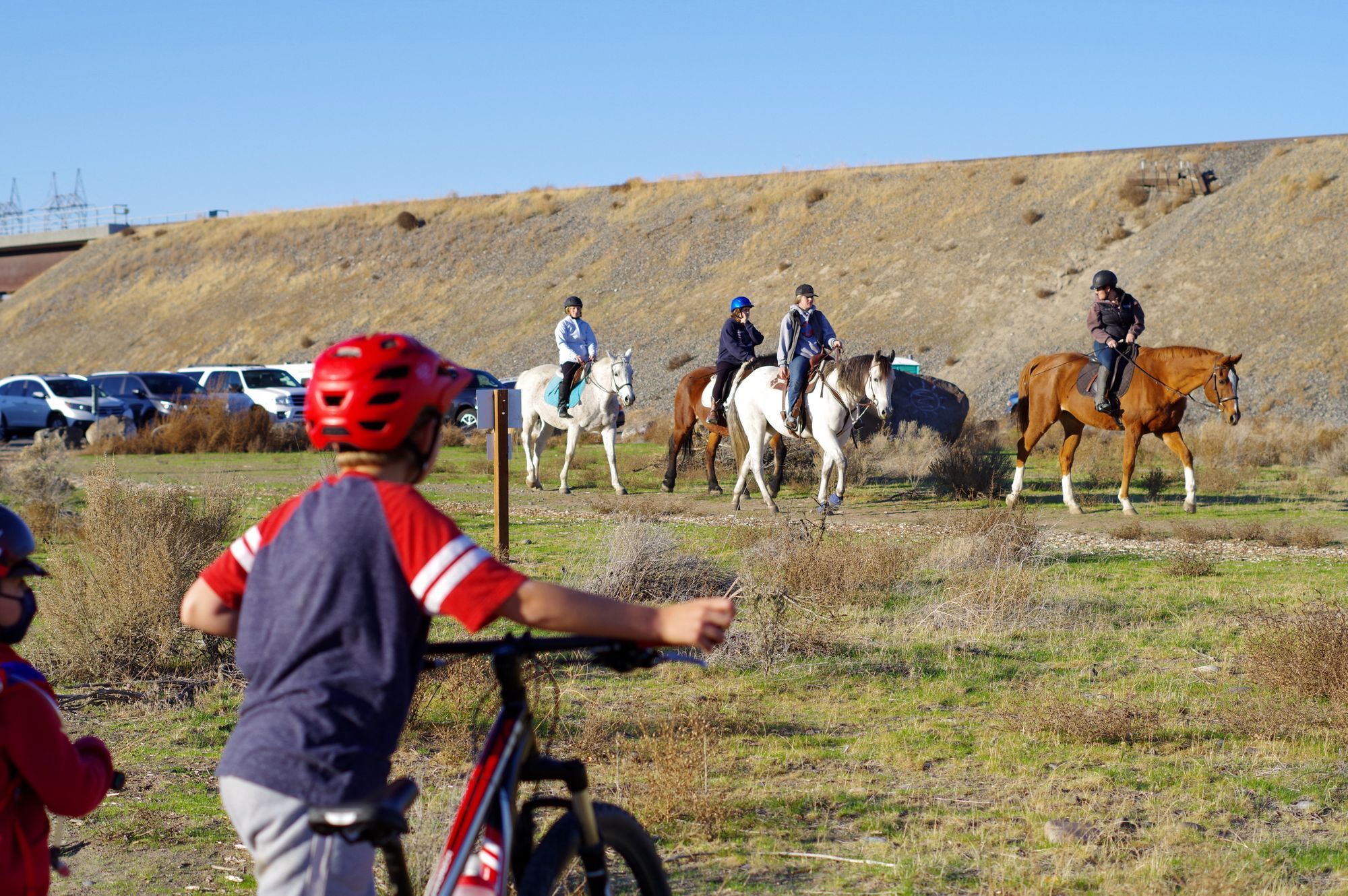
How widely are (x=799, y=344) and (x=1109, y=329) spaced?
4059 mm

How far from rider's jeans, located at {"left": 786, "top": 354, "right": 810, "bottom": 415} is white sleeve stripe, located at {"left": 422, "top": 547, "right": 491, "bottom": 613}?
573 inches

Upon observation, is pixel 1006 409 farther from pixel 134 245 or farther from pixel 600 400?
pixel 134 245

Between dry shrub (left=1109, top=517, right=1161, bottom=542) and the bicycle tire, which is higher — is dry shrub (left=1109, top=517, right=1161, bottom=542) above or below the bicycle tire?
below

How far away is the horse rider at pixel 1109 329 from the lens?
17.3m

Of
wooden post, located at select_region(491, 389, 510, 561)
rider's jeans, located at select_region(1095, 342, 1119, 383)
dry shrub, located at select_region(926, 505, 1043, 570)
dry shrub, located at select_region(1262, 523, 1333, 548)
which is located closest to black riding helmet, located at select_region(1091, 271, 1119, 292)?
rider's jeans, located at select_region(1095, 342, 1119, 383)

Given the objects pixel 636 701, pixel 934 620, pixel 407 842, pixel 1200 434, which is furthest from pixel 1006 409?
pixel 407 842

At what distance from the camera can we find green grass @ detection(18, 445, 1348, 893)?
4.93 meters

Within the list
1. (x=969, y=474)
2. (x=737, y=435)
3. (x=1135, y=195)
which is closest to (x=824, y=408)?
(x=737, y=435)

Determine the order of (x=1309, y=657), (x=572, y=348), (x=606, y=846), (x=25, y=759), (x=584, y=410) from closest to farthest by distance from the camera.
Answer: (x=25, y=759) → (x=606, y=846) → (x=1309, y=657) → (x=572, y=348) → (x=584, y=410)

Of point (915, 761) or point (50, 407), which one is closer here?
point (915, 761)

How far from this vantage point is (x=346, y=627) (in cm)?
260

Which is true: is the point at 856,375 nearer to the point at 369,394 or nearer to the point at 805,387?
the point at 805,387

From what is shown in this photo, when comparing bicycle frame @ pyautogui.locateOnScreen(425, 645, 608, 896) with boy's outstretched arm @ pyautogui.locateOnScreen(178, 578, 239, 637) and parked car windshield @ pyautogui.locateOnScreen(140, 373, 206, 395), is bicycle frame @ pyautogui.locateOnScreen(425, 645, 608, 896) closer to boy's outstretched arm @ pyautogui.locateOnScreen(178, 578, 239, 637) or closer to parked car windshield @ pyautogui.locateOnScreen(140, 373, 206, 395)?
boy's outstretched arm @ pyautogui.locateOnScreen(178, 578, 239, 637)

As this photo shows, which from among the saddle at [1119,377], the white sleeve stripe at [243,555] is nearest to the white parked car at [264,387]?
the saddle at [1119,377]
